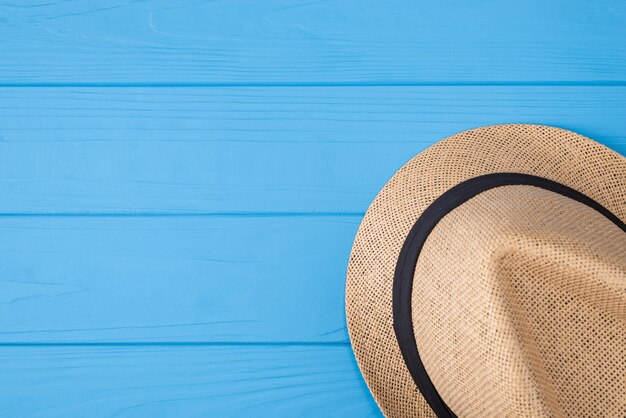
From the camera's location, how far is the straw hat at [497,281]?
1.71 ft

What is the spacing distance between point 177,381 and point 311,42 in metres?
0.43

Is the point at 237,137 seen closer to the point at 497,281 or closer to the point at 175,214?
the point at 175,214

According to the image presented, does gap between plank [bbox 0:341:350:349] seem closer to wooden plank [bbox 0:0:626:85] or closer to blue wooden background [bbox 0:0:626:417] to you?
blue wooden background [bbox 0:0:626:417]

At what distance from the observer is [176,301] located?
0.77 m

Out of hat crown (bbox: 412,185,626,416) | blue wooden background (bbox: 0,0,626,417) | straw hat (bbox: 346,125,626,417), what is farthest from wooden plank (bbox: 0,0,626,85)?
hat crown (bbox: 412,185,626,416)

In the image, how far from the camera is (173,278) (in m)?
0.78

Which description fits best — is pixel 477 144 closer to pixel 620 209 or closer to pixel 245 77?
pixel 620 209

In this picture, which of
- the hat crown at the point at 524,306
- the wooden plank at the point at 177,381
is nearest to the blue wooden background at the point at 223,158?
the wooden plank at the point at 177,381

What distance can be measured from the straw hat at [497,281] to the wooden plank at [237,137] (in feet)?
0.31

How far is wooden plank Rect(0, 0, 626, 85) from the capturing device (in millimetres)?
786

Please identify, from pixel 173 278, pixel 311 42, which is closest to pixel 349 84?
pixel 311 42

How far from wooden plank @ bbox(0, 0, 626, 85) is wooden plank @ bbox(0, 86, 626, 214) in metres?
0.02

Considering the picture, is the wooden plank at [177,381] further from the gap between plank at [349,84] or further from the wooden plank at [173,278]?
the gap between plank at [349,84]

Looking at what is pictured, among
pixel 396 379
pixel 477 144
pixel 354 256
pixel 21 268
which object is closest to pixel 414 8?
pixel 477 144
